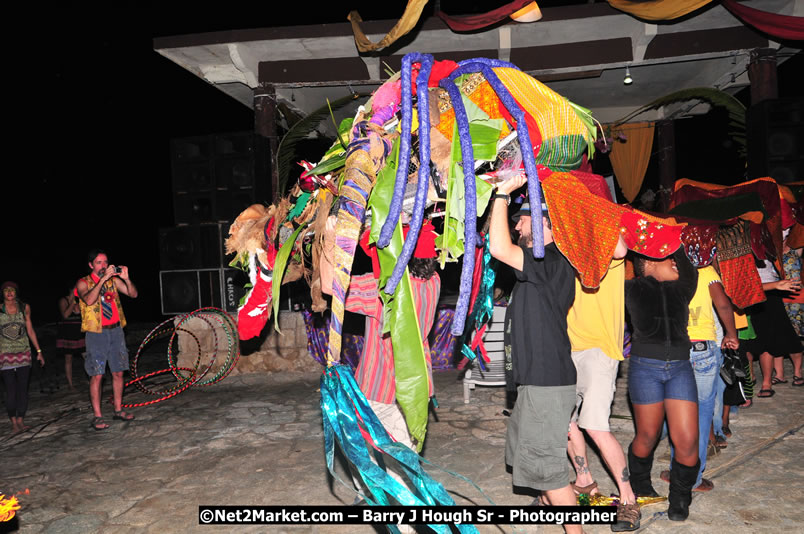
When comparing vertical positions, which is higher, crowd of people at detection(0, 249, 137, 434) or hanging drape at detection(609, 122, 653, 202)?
hanging drape at detection(609, 122, 653, 202)

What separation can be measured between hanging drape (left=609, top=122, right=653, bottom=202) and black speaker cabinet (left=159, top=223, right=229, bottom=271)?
8939 mm

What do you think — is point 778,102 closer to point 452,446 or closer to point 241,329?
point 452,446

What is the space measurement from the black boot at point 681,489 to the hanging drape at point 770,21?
6.10 m

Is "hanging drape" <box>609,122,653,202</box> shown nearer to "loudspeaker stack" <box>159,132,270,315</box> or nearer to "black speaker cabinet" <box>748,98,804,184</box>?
"black speaker cabinet" <box>748,98,804,184</box>

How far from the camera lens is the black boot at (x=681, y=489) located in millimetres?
3107

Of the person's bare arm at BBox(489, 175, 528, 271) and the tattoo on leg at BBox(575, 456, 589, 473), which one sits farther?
the tattoo on leg at BBox(575, 456, 589, 473)

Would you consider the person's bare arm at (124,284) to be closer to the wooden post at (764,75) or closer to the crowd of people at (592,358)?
the crowd of people at (592,358)

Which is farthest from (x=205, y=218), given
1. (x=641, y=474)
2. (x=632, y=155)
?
(x=632, y=155)

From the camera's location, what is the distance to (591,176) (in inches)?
106

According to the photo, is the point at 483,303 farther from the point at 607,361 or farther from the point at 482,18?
the point at 482,18

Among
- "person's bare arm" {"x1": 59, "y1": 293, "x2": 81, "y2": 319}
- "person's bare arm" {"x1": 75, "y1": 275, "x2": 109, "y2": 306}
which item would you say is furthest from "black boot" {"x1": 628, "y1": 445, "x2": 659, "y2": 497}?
"person's bare arm" {"x1": 59, "y1": 293, "x2": 81, "y2": 319}

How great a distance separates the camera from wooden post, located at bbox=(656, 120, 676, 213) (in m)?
9.90

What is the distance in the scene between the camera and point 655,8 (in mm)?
6422

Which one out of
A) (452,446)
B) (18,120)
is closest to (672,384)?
(452,446)
